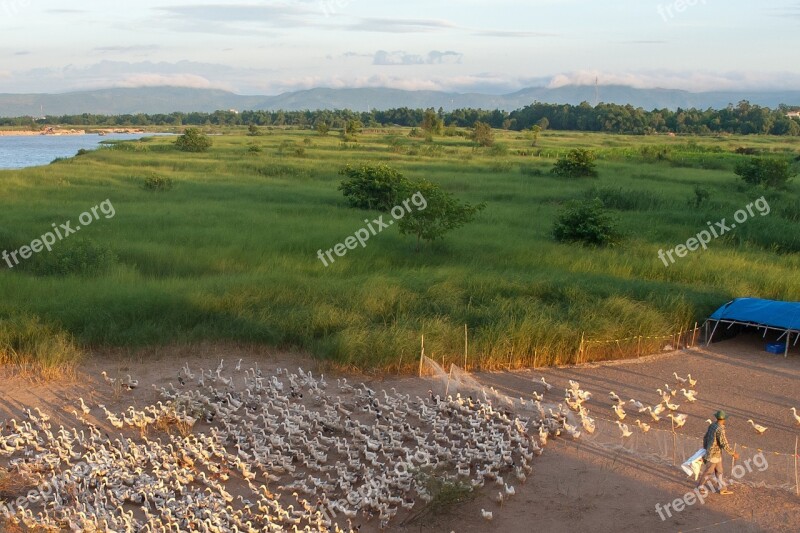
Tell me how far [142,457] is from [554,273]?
10.5 meters

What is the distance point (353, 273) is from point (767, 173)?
21.9 meters

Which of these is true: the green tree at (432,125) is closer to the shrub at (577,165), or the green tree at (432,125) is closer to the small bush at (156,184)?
the shrub at (577,165)

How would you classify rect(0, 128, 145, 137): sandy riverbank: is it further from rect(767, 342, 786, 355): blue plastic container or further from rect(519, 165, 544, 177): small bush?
rect(767, 342, 786, 355): blue plastic container

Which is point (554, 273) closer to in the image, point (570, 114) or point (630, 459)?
point (630, 459)

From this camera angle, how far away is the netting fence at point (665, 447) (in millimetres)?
8688

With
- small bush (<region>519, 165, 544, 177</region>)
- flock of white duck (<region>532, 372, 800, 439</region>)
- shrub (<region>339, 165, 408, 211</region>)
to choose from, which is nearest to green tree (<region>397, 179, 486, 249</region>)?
shrub (<region>339, 165, 408, 211</region>)

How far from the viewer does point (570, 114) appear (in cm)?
9106

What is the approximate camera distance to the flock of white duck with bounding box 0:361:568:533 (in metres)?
7.93

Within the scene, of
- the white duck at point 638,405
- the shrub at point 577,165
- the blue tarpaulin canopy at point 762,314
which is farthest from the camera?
the shrub at point 577,165

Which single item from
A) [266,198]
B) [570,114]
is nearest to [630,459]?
[266,198]

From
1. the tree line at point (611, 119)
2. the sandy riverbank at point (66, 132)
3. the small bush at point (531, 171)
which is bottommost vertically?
the small bush at point (531, 171)

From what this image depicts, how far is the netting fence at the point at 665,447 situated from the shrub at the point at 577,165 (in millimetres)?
24445

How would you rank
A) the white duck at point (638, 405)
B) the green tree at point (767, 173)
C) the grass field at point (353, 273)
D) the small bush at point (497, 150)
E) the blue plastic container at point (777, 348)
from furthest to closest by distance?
the small bush at point (497, 150), the green tree at point (767, 173), the blue plastic container at point (777, 348), the grass field at point (353, 273), the white duck at point (638, 405)

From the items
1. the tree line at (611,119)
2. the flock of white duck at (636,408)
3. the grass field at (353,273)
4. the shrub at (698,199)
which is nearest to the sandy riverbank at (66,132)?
the tree line at (611,119)
